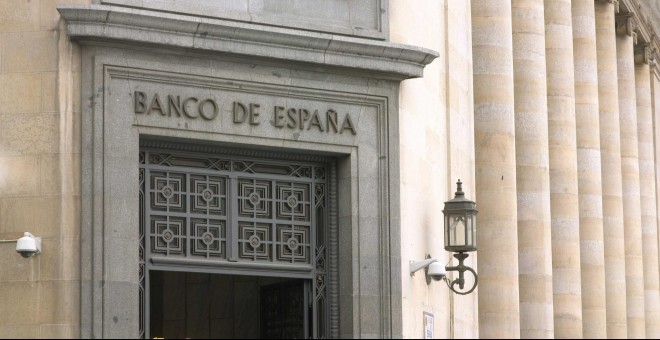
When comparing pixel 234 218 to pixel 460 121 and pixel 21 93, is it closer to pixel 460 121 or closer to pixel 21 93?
pixel 21 93

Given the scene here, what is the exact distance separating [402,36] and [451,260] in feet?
11.6

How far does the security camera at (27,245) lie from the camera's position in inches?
755

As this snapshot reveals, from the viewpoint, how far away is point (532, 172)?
31125 millimetres

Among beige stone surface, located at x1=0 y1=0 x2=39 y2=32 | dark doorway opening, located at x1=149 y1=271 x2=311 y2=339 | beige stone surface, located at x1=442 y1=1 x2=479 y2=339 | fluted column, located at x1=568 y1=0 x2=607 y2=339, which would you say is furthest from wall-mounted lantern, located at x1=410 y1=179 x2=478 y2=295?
fluted column, located at x1=568 y1=0 x2=607 y2=339

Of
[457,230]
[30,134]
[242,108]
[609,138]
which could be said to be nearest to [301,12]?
[242,108]

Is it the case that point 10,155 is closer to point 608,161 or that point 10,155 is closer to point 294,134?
point 294,134

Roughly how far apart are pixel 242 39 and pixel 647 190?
26.5 m

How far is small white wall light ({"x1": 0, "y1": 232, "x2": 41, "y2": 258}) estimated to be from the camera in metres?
19.2

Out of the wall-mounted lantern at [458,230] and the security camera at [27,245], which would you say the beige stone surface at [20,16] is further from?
the wall-mounted lantern at [458,230]

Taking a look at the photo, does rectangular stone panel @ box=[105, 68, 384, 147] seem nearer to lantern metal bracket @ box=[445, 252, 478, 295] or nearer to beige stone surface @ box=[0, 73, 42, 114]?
beige stone surface @ box=[0, 73, 42, 114]

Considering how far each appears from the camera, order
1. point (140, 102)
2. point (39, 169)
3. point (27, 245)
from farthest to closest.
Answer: point (140, 102), point (39, 169), point (27, 245)

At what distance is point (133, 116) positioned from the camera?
66.0ft

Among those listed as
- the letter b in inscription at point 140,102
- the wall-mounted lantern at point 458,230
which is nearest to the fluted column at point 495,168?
the wall-mounted lantern at point 458,230

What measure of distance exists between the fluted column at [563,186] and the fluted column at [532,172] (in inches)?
80.5
